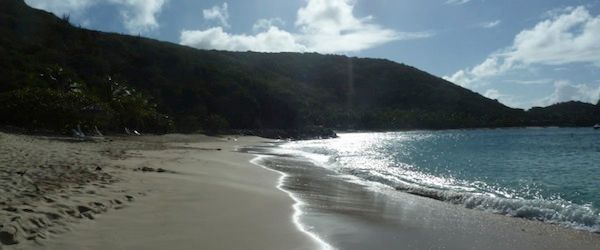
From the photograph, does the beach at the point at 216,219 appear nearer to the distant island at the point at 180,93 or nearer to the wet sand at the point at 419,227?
the wet sand at the point at 419,227

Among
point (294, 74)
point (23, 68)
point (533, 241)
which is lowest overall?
point (533, 241)

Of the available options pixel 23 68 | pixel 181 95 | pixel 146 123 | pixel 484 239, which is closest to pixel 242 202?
pixel 484 239

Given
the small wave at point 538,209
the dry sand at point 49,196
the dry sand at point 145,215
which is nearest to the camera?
the dry sand at point 49,196

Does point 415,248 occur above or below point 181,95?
below

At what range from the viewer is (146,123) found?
53938mm

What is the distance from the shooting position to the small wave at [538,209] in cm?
984

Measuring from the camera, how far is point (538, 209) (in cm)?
1080

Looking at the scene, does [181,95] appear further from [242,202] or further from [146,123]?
[242,202]

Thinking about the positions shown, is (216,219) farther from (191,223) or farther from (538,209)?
(538,209)

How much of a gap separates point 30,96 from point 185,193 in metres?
27.2

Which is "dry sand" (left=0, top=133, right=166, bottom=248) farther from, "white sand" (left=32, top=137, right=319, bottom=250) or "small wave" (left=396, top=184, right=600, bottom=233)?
"small wave" (left=396, top=184, right=600, bottom=233)

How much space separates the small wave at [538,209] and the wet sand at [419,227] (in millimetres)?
559

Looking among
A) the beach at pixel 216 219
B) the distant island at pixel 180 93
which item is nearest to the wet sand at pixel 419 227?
the beach at pixel 216 219

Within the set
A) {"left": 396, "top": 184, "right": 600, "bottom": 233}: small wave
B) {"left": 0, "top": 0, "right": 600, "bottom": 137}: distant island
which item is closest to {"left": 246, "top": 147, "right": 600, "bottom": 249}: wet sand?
{"left": 396, "top": 184, "right": 600, "bottom": 233}: small wave
